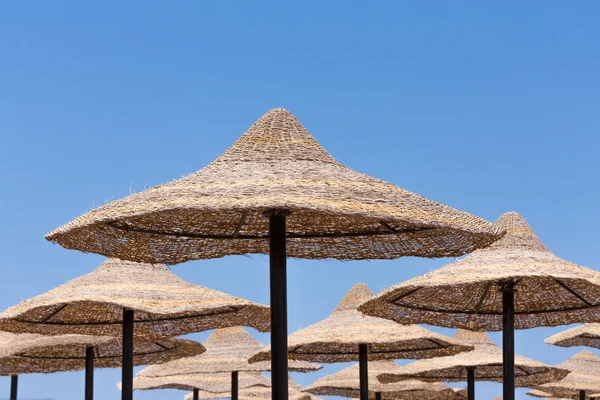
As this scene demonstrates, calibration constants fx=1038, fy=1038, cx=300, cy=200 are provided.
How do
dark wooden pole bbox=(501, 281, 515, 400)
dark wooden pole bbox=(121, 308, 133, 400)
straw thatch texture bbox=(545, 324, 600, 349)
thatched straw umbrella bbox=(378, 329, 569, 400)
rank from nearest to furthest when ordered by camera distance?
dark wooden pole bbox=(501, 281, 515, 400)
dark wooden pole bbox=(121, 308, 133, 400)
straw thatch texture bbox=(545, 324, 600, 349)
thatched straw umbrella bbox=(378, 329, 569, 400)

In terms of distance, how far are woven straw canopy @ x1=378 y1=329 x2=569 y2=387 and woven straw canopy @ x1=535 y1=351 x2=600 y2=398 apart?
99 centimetres

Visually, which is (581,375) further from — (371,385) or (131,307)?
(131,307)

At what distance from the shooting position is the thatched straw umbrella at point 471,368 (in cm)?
1564

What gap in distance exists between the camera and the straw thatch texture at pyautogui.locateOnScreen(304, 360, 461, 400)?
18.3 metres

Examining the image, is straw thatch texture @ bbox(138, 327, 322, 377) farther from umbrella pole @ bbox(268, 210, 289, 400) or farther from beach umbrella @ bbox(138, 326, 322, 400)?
umbrella pole @ bbox(268, 210, 289, 400)

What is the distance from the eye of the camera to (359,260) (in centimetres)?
852

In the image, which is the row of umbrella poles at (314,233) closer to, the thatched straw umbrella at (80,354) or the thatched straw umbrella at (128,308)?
the thatched straw umbrella at (128,308)

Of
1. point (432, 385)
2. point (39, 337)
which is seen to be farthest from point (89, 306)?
point (432, 385)

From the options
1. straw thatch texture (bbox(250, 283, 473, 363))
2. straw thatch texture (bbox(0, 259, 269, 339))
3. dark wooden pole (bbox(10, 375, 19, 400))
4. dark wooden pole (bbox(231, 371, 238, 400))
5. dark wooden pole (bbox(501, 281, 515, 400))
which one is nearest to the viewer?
dark wooden pole (bbox(501, 281, 515, 400))

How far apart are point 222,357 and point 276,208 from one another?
10.4m

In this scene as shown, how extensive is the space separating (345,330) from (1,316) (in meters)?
4.67

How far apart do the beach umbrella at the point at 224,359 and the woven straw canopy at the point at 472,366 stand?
2149 millimetres

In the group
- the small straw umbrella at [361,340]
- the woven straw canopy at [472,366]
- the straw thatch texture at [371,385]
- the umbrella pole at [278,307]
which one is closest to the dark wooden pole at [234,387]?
the small straw umbrella at [361,340]

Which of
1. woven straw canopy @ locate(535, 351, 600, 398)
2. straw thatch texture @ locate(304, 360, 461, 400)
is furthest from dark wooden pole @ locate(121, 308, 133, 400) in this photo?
woven straw canopy @ locate(535, 351, 600, 398)
